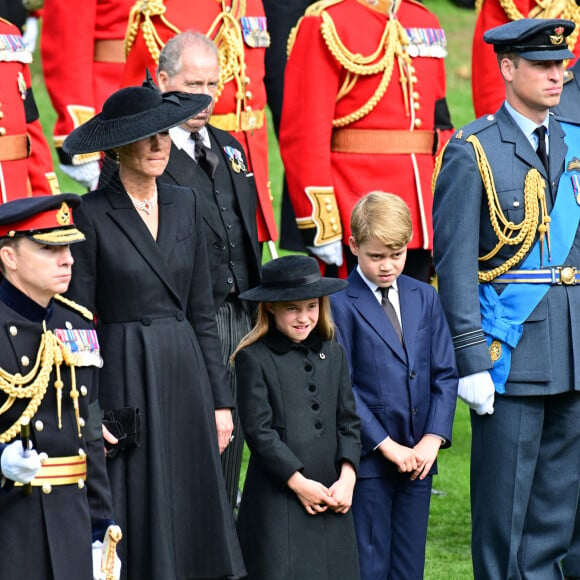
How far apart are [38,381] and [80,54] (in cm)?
350

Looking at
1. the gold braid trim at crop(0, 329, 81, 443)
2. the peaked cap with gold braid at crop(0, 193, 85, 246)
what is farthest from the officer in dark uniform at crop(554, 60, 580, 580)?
the gold braid trim at crop(0, 329, 81, 443)

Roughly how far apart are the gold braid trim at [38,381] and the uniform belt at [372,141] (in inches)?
111

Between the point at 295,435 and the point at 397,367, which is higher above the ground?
the point at 397,367

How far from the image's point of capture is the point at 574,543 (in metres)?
6.65

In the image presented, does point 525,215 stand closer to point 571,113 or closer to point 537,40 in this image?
point 537,40

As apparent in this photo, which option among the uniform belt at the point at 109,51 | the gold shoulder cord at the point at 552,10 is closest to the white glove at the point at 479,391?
the gold shoulder cord at the point at 552,10

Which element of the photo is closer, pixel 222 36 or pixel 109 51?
pixel 222 36

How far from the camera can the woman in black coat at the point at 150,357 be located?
5332 mm

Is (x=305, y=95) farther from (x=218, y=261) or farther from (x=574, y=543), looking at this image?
(x=574, y=543)

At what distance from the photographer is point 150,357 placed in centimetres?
536

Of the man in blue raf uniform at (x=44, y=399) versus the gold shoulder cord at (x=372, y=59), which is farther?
the gold shoulder cord at (x=372, y=59)

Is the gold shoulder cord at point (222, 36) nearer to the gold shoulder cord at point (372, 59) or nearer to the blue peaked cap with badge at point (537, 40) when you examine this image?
the gold shoulder cord at point (372, 59)

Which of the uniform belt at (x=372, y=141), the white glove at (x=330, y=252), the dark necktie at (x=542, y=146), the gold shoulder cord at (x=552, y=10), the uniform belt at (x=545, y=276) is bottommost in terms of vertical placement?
the white glove at (x=330, y=252)

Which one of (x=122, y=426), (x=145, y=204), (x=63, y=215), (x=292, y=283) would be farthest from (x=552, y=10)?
(x=63, y=215)
